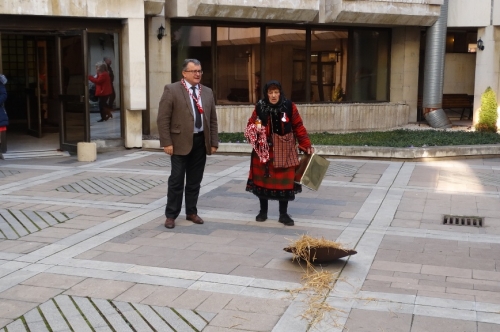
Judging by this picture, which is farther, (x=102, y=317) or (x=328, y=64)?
(x=328, y=64)

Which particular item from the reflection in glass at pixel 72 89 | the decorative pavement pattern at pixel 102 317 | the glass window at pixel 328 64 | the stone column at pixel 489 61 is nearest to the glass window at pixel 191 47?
the glass window at pixel 328 64

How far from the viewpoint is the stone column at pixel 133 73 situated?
13.5 m

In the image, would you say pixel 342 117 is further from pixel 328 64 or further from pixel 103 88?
pixel 103 88

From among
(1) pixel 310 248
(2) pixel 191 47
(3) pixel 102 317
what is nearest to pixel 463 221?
(1) pixel 310 248

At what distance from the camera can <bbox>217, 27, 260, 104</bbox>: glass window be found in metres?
16.5

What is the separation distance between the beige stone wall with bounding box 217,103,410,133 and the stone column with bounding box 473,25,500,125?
205 cm

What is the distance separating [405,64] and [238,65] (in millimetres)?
4840

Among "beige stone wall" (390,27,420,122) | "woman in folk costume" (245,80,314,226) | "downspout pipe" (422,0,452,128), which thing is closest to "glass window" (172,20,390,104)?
"beige stone wall" (390,27,420,122)

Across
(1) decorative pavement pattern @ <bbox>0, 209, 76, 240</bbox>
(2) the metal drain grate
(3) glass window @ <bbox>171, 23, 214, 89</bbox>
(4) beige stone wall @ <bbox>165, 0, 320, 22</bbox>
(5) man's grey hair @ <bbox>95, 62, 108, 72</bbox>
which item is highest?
(4) beige stone wall @ <bbox>165, 0, 320, 22</bbox>

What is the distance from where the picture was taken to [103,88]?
548 inches

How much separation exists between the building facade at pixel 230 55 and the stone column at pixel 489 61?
0.08ft

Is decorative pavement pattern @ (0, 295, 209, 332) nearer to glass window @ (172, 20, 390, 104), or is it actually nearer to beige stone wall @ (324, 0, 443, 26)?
glass window @ (172, 20, 390, 104)

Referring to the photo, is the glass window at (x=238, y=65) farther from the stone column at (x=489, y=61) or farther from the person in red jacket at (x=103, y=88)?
the stone column at (x=489, y=61)

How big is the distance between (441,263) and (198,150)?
2921 millimetres
